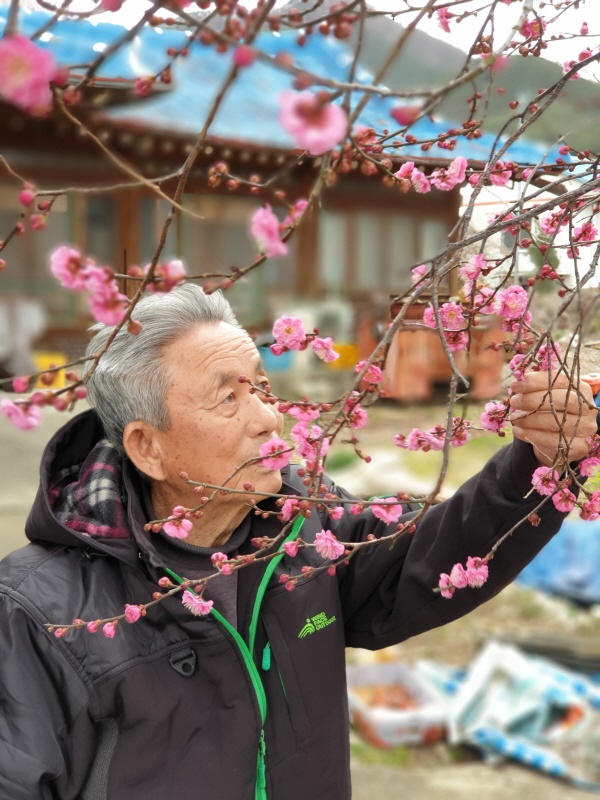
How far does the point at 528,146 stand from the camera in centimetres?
281

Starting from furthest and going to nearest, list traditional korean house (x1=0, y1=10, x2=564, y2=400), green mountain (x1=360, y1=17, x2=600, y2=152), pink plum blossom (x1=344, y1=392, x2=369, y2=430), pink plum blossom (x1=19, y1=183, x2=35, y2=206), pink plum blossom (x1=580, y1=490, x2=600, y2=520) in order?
1. traditional korean house (x1=0, y1=10, x2=564, y2=400)
2. green mountain (x1=360, y1=17, x2=600, y2=152)
3. pink plum blossom (x1=580, y1=490, x2=600, y2=520)
4. pink plum blossom (x1=344, y1=392, x2=369, y2=430)
5. pink plum blossom (x1=19, y1=183, x2=35, y2=206)

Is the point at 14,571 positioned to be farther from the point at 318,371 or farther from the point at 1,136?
the point at 1,136

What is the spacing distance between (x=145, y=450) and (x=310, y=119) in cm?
113

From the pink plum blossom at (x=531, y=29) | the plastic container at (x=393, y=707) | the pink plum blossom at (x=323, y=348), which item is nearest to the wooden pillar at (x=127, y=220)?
the plastic container at (x=393, y=707)

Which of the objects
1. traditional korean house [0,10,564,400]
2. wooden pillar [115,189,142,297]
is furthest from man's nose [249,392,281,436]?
wooden pillar [115,189,142,297]

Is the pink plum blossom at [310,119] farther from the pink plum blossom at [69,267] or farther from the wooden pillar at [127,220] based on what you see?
the wooden pillar at [127,220]

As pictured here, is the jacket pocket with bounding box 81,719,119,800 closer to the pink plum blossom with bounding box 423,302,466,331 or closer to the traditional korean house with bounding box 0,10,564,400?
the pink plum blossom with bounding box 423,302,466,331

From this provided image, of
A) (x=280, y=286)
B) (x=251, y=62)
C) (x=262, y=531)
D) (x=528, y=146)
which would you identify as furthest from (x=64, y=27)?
(x=280, y=286)

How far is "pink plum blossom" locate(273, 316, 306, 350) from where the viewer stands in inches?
58.6

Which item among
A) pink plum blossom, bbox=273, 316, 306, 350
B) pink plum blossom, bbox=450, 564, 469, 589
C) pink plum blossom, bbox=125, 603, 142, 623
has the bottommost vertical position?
pink plum blossom, bbox=125, 603, 142, 623

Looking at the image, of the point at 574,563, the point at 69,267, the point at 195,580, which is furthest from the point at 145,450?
the point at 574,563

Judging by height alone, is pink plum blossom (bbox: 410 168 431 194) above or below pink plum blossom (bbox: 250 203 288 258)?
above

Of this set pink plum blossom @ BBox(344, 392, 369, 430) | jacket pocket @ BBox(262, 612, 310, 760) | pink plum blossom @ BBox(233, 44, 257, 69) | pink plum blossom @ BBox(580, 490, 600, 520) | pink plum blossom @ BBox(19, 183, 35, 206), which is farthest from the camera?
jacket pocket @ BBox(262, 612, 310, 760)

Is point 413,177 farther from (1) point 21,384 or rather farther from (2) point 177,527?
(1) point 21,384
